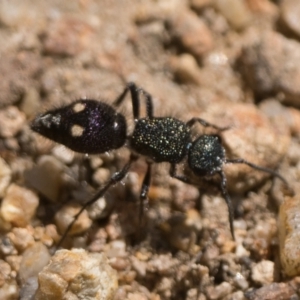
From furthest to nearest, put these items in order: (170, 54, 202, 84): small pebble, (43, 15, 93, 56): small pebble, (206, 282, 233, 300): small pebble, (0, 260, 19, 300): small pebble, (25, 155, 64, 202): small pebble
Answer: (170, 54, 202, 84): small pebble, (43, 15, 93, 56): small pebble, (25, 155, 64, 202): small pebble, (206, 282, 233, 300): small pebble, (0, 260, 19, 300): small pebble

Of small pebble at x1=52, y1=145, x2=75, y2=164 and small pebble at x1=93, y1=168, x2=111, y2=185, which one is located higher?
small pebble at x1=52, y1=145, x2=75, y2=164

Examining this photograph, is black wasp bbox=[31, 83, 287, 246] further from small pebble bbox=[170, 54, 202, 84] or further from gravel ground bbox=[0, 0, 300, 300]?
small pebble bbox=[170, 54, 202, 84]

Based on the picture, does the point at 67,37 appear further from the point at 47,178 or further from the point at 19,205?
the point at 19,205

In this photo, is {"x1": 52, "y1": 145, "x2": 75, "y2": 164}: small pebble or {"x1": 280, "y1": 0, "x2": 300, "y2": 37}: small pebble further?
{"x1": 280, "y1": 0, "x2": 300, "y2": 37}: small pebble

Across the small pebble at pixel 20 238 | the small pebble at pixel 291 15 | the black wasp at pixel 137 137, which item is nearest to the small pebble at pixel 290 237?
the black wasp at pixel 137 137

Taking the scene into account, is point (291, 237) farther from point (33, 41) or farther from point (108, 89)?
point (33, 41)

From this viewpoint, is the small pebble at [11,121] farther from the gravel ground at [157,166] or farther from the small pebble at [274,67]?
the small pebble at [274,67]

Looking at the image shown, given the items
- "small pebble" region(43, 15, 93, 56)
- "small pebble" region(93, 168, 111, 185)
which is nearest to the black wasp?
"small pebble" region(93, 168, 111, 185)

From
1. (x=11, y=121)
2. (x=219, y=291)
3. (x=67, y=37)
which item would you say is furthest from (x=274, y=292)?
(x=67, y=37)

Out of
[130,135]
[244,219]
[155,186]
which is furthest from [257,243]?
[130,135]
